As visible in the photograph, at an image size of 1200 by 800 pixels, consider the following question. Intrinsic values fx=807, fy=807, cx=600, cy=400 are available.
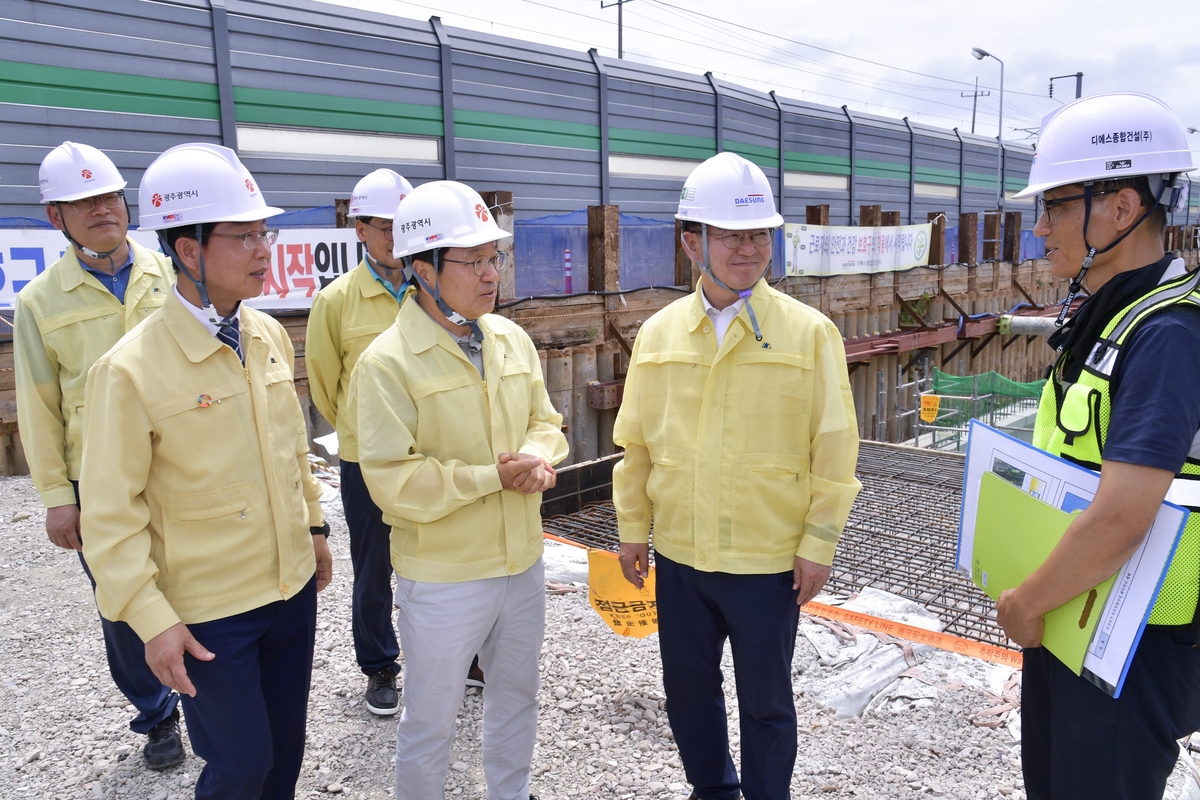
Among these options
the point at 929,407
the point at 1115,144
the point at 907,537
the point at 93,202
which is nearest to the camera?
the point at 1115,144

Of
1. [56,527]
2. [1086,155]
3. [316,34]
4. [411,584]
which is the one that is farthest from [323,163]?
[1086,155]

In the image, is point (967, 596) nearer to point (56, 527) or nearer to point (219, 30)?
point (56, 527)

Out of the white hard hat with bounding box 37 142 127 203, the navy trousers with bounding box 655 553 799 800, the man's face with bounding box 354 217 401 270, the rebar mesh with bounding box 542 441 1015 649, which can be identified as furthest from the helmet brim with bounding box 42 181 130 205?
the rebar mesh with bounding box 542 441 1015 649

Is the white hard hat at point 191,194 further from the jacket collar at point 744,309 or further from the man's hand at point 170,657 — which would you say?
the jacket collar at point 744,309

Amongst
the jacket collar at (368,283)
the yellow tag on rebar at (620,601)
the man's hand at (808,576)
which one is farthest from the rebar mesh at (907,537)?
the jacket collar at (368,283)

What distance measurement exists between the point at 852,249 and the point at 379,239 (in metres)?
11.6

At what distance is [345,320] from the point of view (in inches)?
141

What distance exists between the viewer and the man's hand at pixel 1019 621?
1.92 meters

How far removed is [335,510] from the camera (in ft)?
19.8

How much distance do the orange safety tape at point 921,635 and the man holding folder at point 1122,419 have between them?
1.85 m

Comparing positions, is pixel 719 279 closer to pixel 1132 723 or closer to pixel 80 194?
pixel 1132 723

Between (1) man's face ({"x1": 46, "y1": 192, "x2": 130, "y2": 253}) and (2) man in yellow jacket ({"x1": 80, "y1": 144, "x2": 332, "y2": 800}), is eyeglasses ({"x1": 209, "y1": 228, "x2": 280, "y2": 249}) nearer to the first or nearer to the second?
(2) man in yellow jacket ({"x1": 80, "y1": 144, "x2": 332, "y2": 800})

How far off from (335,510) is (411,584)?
379 centimetres

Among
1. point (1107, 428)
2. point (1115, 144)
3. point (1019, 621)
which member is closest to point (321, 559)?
point (1019, 621)
